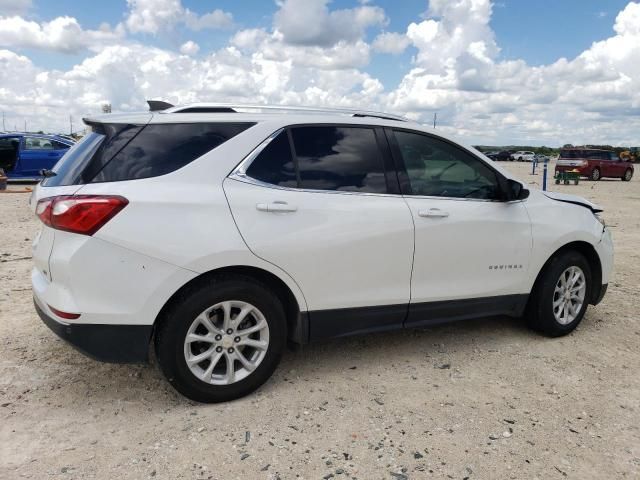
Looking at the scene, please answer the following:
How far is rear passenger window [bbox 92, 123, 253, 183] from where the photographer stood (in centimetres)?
306

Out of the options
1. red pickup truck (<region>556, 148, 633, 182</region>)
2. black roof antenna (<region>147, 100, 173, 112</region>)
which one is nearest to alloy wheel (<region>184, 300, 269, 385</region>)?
black roof antenna (<region>147, 100, 173, 112</region>)

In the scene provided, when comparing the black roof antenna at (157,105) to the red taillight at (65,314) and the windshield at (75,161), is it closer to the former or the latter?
the windshield at (75,161)

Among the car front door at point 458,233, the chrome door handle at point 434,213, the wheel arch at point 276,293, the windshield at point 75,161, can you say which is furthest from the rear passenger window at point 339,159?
the windshield at point 75,161

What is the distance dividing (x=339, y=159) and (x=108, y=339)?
1766 mm

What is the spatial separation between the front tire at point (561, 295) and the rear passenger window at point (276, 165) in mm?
2306

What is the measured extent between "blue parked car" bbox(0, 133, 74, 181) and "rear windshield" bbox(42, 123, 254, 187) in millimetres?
14272

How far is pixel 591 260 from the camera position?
15.6ft

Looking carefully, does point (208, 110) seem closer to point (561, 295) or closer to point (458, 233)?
point (458, 233)

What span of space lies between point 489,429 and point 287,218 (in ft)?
5.48

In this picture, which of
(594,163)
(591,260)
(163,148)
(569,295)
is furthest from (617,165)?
(163,148)

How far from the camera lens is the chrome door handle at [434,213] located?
12.3ft

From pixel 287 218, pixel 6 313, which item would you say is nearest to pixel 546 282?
pixel 287 218

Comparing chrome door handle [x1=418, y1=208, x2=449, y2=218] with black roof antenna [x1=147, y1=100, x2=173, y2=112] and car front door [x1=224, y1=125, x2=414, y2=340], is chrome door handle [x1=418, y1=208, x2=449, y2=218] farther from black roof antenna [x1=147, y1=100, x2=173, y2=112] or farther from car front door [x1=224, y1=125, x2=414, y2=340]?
black roof antenna [x1=147, y1=100, x2=173, y2=112]

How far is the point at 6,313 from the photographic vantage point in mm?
4848
